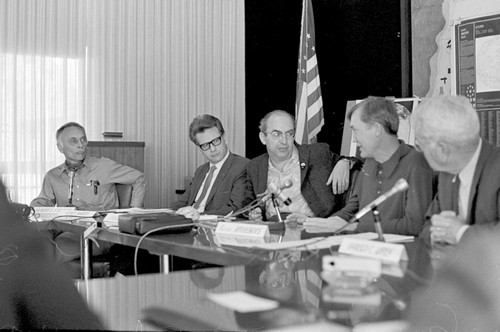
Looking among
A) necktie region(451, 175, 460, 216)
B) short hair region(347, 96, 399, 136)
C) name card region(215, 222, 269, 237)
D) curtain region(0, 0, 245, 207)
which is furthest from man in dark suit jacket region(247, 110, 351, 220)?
curtain region(0, 0, 245, 207)

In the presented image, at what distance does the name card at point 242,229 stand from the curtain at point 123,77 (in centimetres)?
341

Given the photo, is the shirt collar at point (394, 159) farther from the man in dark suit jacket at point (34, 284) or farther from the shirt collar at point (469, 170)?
the man in dark suit jacket at point (34, 284)

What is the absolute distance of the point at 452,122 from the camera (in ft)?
7.12

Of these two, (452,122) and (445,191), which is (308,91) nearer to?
(445,191)

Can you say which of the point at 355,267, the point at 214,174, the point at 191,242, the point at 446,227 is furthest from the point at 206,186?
the point at 355,267

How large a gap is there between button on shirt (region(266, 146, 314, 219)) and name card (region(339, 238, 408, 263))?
5.60 feet

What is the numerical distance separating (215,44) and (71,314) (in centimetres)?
578

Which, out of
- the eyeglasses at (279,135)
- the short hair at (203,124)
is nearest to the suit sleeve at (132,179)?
the short hair at (203,124)

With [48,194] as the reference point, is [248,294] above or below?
below

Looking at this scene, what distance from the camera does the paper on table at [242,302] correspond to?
1.36 metres

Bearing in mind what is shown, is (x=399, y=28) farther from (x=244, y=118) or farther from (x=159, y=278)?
(x=159, y=278)

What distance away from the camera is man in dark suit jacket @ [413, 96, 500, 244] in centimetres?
210

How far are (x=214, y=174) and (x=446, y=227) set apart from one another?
2.37m

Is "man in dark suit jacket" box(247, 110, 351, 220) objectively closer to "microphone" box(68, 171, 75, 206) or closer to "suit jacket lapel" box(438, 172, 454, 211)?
"suit jacket lapel" box(438, 172, 454, 211)
